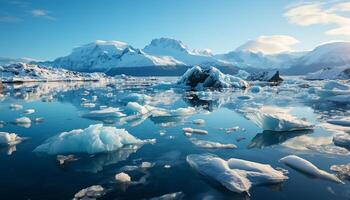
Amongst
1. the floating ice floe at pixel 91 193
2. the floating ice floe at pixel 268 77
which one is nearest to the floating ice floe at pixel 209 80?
the floating ice floe at pixel 268 77

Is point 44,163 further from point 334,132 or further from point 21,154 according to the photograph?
point 334,132

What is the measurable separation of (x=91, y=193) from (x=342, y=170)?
14.6 feet

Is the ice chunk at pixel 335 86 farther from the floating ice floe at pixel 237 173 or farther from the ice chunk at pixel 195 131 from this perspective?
the floating ice floe at pixel 237 173

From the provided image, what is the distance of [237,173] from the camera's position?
5.57 meters

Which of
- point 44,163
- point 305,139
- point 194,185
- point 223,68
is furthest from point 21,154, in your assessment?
point 223,68

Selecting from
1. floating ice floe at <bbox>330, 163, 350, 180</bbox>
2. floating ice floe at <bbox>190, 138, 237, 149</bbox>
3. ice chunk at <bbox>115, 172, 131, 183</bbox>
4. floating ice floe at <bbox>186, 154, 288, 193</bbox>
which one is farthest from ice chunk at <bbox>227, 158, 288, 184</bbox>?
ice chunk at <bbox>115, 172, 131, 183</bbox>

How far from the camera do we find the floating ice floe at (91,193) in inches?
187

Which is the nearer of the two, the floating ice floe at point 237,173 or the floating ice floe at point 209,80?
the floating ice floe at point 237,173

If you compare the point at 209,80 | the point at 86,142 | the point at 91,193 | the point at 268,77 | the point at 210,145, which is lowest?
the point at 91,193

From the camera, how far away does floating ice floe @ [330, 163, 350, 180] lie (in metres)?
5.75

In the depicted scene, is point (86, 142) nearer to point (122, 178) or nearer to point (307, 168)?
point (122, 178)

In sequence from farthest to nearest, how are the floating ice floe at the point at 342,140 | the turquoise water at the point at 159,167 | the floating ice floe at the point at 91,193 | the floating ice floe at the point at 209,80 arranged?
1. the floating ice floe at the point at 209,80
2. the floating ice floe at the point at 342,140
3. the turquoise water at the point at 159,167
4. the floating ice floe at the point at 91,193

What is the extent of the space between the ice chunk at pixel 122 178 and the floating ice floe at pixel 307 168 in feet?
10.1

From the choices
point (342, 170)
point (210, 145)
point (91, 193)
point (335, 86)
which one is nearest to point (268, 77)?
point (335, 86)
